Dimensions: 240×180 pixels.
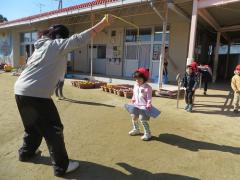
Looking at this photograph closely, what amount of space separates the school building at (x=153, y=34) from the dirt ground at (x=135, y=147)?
3490 millimetres

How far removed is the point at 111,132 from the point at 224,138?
2.14 meters

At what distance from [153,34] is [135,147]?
33.3 feet

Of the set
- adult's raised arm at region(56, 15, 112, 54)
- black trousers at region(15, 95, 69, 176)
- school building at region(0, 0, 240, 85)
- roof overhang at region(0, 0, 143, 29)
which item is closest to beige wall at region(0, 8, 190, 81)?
school building at region(0, 0, 240, 85)

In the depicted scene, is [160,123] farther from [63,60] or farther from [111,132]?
[63,60]

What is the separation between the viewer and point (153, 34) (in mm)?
13109

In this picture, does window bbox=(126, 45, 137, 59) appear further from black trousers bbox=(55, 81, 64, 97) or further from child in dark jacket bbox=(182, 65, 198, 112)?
child in dark jacket bbox=(182, 65, 198, 112)

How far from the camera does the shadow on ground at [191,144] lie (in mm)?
3926

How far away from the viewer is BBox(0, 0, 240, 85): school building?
31.2 feet

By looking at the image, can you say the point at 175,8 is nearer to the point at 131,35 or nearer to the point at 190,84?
the point at 190,84

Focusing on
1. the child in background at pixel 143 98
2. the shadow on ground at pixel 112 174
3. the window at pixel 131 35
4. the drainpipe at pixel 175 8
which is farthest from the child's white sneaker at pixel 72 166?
the window at pixel 131 35

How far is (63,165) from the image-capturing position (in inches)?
118

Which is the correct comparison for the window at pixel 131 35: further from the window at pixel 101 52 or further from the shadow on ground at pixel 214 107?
the shadow on ground at pixel 214 107

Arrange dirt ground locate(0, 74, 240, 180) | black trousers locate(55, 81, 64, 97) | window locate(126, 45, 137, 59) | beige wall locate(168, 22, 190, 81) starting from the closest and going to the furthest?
dirt ground locate(0, 74, 240, 180) < black trousers locate(55, 81, 64, 97) < beige wall locate(168, 22, 190, 81) < window locate(126, 45, 137, 59)

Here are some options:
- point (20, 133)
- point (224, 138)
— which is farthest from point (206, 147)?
point (20, 133)
